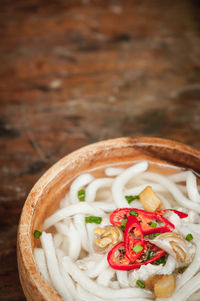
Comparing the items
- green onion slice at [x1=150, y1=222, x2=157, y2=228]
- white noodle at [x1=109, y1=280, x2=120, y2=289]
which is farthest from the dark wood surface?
green onion slice at [x1=150, y1=222, x2=157, y2=228]

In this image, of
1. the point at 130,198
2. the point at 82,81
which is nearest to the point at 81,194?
the point at 130,198

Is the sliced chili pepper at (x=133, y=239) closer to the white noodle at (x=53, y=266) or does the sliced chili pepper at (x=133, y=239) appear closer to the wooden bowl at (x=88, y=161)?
the white noodle at (x=53, y=266)

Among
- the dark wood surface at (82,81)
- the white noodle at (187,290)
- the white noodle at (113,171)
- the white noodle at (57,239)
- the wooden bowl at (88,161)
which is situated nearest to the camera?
the white noodle at (187,290)

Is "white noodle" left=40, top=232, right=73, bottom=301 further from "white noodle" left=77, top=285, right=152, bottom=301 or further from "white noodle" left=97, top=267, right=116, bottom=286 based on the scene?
"white noodle" left=97, top=267, right=116, bottom=286

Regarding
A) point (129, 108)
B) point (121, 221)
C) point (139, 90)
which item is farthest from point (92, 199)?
point (139, 90)

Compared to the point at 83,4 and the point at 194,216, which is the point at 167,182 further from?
the point at 83,4

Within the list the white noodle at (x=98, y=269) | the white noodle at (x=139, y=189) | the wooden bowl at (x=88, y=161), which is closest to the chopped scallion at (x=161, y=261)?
the white noodle at (x=98, y=269)
